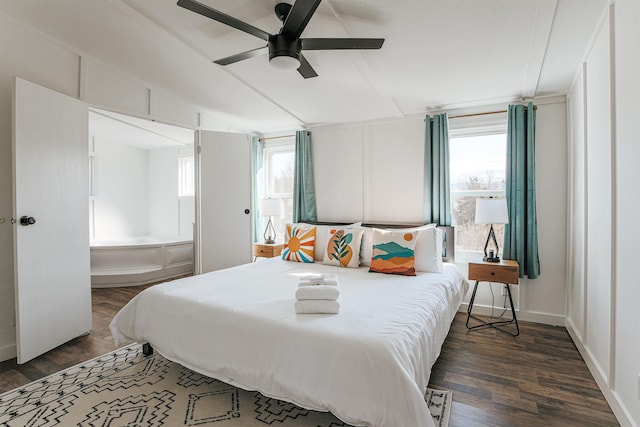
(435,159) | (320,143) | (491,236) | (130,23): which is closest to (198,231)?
(320,143)

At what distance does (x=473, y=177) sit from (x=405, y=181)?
0.76 meters

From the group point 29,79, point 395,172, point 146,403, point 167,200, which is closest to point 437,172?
point 395,172

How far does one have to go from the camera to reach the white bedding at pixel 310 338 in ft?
4.67

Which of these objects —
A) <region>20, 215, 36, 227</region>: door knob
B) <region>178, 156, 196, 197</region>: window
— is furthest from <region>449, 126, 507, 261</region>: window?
<region>178, 156, 196, 197</region>: window

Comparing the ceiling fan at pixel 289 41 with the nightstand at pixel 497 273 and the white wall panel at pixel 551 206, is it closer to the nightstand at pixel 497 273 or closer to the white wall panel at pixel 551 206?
the nightstand at pixel 497 273

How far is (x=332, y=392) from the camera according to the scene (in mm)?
1483

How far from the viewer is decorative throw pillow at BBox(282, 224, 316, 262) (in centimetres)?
348

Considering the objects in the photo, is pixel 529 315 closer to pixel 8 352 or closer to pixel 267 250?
pixel 267 250

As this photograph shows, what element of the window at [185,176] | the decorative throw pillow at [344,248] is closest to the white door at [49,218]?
the decorative throw pillow at [344,248]

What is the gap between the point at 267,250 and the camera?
4414 mm

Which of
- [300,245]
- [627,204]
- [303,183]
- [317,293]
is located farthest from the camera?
[303,183]

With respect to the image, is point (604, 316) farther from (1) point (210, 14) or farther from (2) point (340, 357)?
(1) point (210, 14)

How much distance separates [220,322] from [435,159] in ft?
9.55

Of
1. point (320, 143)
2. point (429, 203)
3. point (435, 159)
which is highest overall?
point (320, 143)
